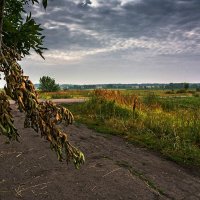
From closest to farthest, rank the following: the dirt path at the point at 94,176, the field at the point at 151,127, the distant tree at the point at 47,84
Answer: the dirt path at the point at 94,176 → the field at the point at 151,127 → the distant tree at the point at 47,84

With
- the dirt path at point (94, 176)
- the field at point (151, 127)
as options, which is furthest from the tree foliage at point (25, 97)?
the field at point (151, 127)

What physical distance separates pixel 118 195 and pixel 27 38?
2988 mm

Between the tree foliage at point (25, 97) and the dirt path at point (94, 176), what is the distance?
191cm

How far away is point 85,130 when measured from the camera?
12.4 meters

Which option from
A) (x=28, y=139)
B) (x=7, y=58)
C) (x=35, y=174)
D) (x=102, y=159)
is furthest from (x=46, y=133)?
(x=28, y=139)

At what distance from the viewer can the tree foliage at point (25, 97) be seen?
3586 mm

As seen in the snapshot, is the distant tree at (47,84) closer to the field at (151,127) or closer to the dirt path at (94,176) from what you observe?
the field at (151,127)

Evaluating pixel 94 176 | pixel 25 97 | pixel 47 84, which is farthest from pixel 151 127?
pixel 47 84

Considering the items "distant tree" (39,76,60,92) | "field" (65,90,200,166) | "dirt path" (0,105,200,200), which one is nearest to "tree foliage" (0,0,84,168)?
"dirt path" (0,105,200,200)

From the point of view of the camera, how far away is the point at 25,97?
372 cm

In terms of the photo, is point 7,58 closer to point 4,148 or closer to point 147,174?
point 147,174

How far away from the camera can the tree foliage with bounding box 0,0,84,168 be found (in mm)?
3586

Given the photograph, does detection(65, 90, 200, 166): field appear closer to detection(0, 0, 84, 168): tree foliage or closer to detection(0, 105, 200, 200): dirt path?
detection(0, 105, 200, 200): dirt path

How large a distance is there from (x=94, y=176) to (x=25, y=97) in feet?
10.7
